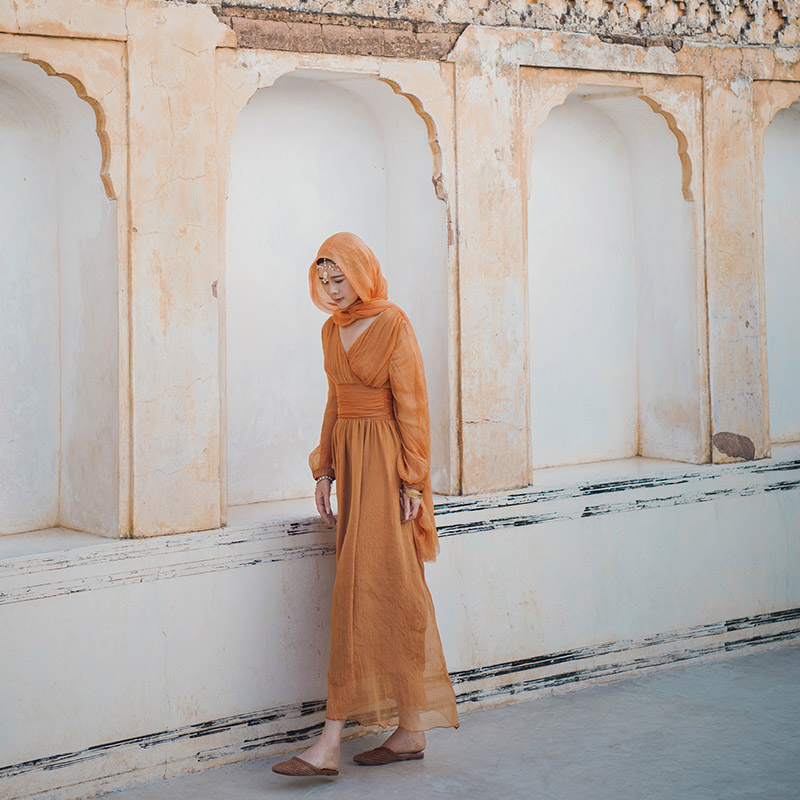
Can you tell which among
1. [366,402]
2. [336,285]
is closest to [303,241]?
[336,285]

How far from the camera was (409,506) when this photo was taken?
12.9ft

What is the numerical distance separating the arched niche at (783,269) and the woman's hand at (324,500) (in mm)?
2896

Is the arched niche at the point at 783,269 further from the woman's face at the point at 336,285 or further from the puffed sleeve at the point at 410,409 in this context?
the woman's face at the point at 336,285

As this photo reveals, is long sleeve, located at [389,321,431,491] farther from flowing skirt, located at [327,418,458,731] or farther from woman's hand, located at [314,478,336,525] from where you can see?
woman's hand, located at [314,478,336,525]

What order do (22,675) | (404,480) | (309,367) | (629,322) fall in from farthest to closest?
1. (629,322)
2. (309,367)
3. (404,480)
4. (22,675)

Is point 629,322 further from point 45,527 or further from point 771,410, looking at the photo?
point 45,527

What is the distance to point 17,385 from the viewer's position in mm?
4199

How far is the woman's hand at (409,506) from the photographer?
392cm

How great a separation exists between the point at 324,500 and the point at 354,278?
0.81 m

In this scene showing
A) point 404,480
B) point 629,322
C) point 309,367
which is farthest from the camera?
point 629,322

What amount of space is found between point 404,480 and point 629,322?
217 cm

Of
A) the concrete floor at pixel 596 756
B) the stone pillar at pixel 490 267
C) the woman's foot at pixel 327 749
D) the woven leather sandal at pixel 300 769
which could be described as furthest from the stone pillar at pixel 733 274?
the woven leather sandal at pixel 300 769

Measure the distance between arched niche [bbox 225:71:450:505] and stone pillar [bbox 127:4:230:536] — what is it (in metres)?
0.62

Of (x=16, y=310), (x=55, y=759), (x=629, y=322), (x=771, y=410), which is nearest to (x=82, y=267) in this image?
(x=16, y=310)
